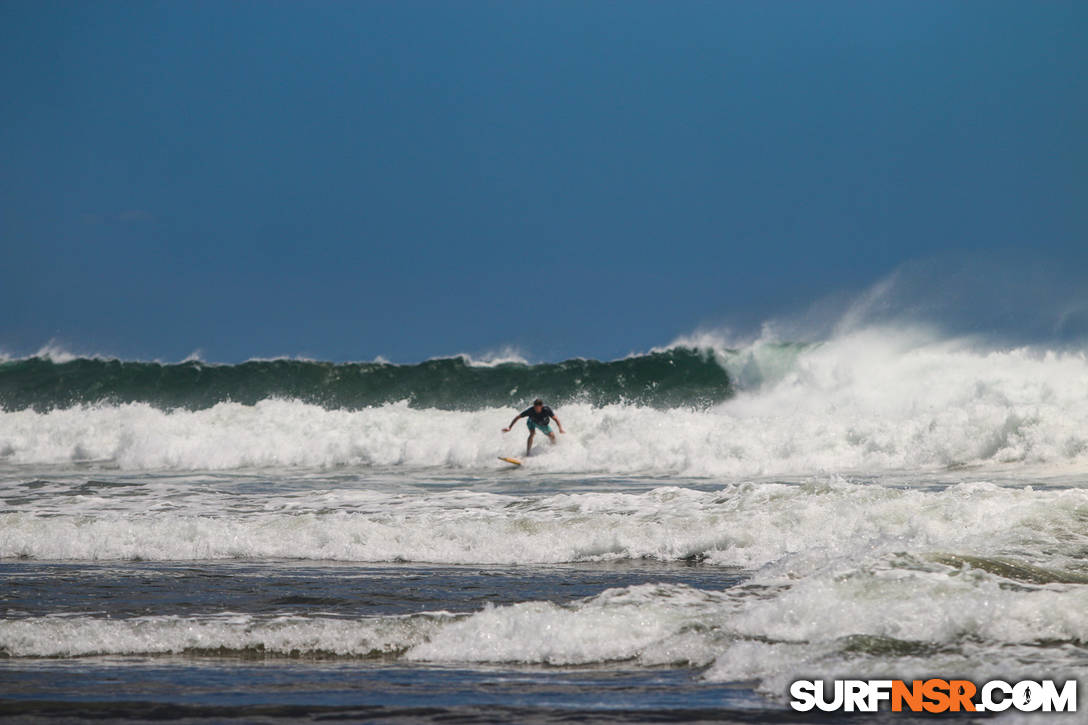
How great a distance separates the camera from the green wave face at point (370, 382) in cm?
2656

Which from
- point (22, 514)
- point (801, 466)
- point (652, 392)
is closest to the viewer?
point (22, 514)

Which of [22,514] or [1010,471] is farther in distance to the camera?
[1010,471]

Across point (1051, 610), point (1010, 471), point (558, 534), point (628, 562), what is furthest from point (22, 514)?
point (1010, 471)

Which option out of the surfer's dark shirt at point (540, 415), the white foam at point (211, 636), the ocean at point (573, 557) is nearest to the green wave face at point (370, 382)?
the ocean at point (573, 557)

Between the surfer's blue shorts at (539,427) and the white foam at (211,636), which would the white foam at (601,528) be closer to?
the white foam at (211,636)

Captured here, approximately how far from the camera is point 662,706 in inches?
162

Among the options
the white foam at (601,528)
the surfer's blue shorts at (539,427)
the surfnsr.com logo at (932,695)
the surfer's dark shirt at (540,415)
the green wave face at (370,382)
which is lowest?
the surfnsr.com logo at (932,695)

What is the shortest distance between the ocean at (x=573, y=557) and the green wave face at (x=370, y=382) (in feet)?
10.7

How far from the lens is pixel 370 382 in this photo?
28625mm

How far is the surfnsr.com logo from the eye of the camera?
13.1 ft

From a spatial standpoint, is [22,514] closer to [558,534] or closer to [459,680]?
[558,534]

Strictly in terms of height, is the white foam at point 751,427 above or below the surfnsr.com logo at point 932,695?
above

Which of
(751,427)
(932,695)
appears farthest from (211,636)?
(751,427)

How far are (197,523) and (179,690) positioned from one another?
6087 millimetres
